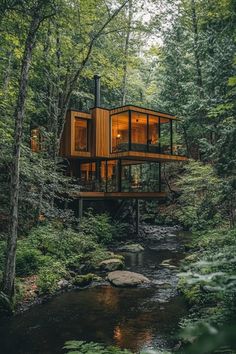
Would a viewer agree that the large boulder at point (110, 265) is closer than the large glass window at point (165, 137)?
Yes

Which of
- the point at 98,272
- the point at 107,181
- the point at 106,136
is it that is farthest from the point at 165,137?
the point at 98,272

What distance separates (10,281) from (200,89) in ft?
61.4

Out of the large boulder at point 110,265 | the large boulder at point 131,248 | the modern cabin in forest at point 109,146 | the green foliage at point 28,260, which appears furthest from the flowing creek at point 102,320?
the modern cabin in forest at point 109,146

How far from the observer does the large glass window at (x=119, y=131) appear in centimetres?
2171

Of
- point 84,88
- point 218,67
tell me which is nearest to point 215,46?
point 218,67

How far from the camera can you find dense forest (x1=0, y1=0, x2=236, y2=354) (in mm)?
6513

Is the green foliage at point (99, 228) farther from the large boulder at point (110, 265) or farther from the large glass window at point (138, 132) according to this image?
the large glass window at point (138, 132)

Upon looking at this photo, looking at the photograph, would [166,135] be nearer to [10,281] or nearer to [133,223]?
[133,223]

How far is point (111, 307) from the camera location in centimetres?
929

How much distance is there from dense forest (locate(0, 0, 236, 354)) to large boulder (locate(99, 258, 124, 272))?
42cm

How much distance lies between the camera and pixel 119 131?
23859 mm

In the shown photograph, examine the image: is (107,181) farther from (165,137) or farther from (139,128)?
(165,137)

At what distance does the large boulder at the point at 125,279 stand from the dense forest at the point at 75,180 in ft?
2.43

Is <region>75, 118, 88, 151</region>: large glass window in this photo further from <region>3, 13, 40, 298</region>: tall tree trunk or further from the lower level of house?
<region>3, 13, 40, 298</region>: tall tree trunk
